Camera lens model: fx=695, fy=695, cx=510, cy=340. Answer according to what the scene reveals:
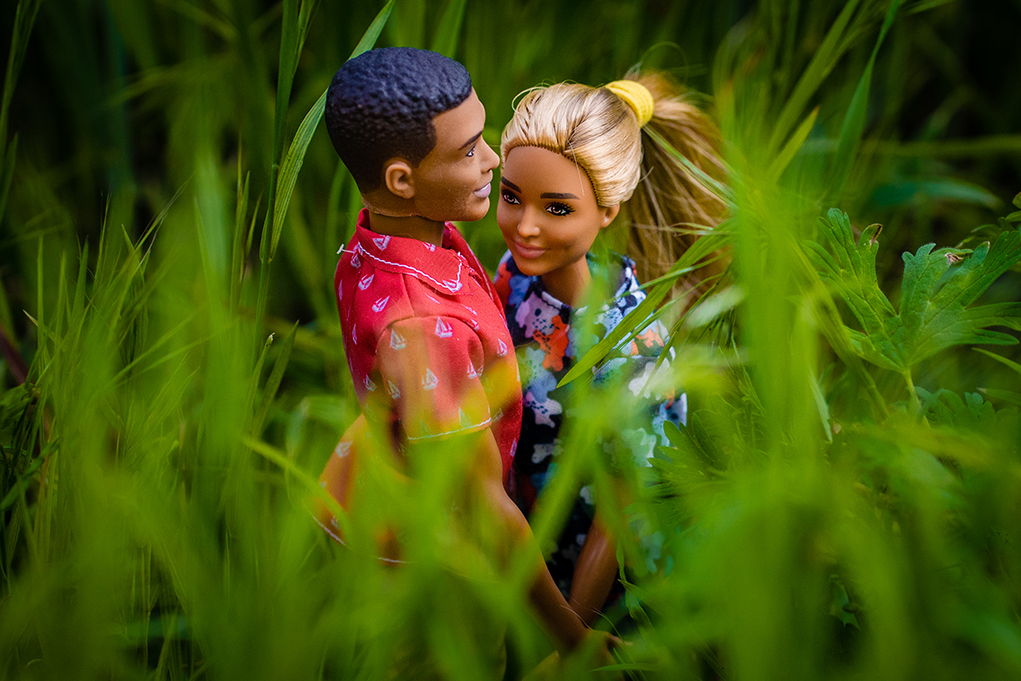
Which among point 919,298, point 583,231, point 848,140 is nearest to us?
point 919,298

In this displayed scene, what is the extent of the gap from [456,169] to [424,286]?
74 mm

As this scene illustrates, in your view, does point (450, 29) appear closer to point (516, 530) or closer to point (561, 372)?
point (561, 372)

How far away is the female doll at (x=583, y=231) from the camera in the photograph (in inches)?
18.2

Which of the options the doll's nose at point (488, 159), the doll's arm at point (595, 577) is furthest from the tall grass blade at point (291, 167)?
the doll's arm at point (595, 577)

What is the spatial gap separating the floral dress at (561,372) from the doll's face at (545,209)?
1.3 inches

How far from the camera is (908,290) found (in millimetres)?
378

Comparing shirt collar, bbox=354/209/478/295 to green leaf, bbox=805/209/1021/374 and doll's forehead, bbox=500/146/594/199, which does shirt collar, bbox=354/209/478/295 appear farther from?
green leaf, bbox=805/209/1021/374

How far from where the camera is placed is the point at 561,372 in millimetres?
502

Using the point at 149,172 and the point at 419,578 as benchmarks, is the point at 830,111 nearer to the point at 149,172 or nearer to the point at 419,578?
the point at 419,578

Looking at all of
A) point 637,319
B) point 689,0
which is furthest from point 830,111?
point 637,319

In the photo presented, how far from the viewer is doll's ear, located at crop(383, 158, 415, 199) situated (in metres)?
0.41

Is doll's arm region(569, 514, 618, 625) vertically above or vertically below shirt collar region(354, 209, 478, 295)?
below

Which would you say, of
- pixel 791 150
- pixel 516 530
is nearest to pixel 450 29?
pixel 791 150

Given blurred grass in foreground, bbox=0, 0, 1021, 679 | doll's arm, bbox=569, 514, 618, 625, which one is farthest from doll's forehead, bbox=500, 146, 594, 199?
doll's arm, bbox=569, 514, 618, 625
